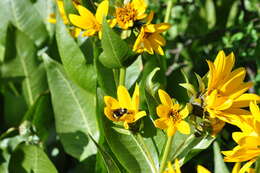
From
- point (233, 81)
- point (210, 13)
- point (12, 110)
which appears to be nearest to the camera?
point (233, 81)

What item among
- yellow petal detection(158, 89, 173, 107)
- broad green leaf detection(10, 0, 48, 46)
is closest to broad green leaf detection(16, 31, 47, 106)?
broad green leaf detection(10, 0, 48, 46)

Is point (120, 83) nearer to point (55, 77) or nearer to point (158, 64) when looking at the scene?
point (158, 64)

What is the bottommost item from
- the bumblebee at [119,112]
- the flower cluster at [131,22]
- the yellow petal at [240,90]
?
the bumblebee at [119,112]

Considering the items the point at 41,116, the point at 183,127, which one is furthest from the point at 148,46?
the point at 41,116

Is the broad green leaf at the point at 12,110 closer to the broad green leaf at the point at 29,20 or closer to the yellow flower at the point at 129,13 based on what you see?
the broad green leaf at the point at 29,20

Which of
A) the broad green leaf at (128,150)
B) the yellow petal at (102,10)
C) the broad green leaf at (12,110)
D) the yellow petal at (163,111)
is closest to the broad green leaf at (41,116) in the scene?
the broad green leaf at (12,110)

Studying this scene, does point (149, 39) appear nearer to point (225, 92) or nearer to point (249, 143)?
point (225, 92)

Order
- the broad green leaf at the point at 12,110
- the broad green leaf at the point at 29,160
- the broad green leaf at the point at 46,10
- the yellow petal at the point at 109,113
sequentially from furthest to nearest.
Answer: the broad green leaf at the point at 46,10, the broad green leaf at the point at 12,110, the broad green leaf at the point at 29,160, the yellow petal at the point at 109,113

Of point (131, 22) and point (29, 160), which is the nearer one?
point (131, 22)
